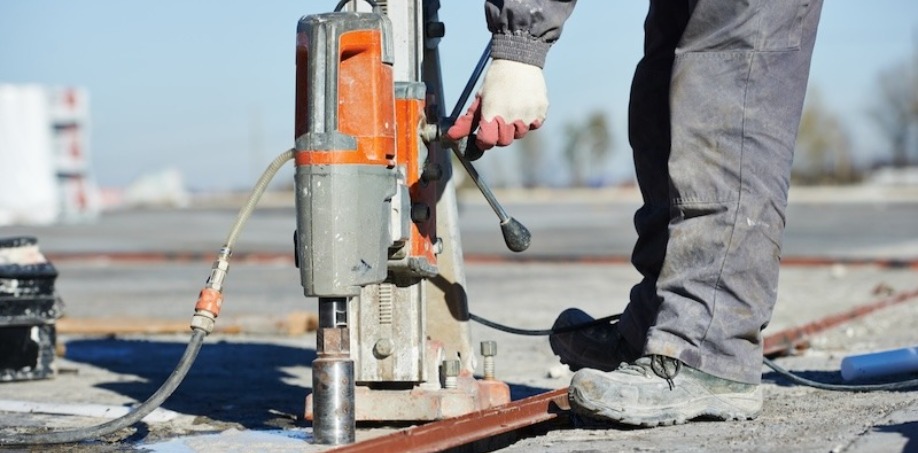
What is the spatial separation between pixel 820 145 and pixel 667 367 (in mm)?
87862

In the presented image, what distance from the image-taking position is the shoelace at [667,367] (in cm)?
306

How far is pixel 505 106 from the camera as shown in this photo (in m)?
2.97

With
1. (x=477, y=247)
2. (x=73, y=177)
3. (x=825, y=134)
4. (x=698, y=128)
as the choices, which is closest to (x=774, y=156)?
(x=698, y=128)

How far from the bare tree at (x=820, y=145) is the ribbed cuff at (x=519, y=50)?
8260cm

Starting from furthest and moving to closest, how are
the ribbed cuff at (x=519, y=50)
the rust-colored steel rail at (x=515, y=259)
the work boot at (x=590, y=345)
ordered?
the rust-colored steel rail at (x=515, y=259), the work boot at (x=590, y=345), the ribbed cuff at (x=519, y=50)

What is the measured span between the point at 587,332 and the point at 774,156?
2.57ft

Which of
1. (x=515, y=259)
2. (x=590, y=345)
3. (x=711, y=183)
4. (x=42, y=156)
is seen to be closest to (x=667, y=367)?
(x=711, y=183)

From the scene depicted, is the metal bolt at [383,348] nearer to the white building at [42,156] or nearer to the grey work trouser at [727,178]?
the grey work trouser at [727,178]

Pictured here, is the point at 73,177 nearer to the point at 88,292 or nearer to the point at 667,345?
the point at 88,292

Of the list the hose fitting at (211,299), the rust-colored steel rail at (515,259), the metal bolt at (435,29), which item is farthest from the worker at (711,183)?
the rust-colored steel rail at (515,259)

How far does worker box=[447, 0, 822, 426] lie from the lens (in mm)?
3033

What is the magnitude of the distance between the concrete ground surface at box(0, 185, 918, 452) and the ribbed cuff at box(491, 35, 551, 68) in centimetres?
88

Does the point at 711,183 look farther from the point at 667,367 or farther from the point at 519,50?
the point at 519,50

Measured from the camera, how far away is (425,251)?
3.15 metres
